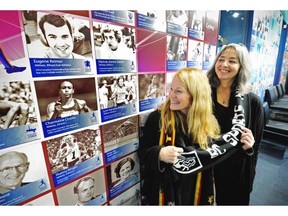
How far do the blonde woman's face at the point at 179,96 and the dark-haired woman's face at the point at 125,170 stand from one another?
469mm

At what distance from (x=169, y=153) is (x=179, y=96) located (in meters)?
0.32

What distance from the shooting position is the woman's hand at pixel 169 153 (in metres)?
0.86

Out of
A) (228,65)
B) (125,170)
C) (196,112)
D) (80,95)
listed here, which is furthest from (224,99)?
(80,95)

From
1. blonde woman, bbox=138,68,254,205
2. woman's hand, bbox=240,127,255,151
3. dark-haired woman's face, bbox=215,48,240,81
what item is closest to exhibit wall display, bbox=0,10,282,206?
blonde woman, bbox=138,68,254,205

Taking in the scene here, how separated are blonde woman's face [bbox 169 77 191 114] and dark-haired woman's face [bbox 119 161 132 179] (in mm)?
469

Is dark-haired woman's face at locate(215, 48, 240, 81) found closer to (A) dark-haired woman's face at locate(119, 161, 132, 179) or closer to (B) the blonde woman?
(B) the blonde woman

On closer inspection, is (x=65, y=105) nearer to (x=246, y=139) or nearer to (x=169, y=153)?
(x=169, y=153)

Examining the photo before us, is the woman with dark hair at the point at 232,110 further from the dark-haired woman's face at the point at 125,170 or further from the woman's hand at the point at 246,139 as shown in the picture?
the dark-haired woman's face at the point at 125,170

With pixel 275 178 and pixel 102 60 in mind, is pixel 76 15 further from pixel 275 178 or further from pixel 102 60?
pixel 275 178

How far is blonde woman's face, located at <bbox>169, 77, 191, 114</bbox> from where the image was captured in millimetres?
909

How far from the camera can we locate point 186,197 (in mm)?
1013

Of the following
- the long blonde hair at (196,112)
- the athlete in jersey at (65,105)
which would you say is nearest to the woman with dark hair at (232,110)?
the long blonde hair at (196,112)

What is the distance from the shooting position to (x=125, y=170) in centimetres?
104
